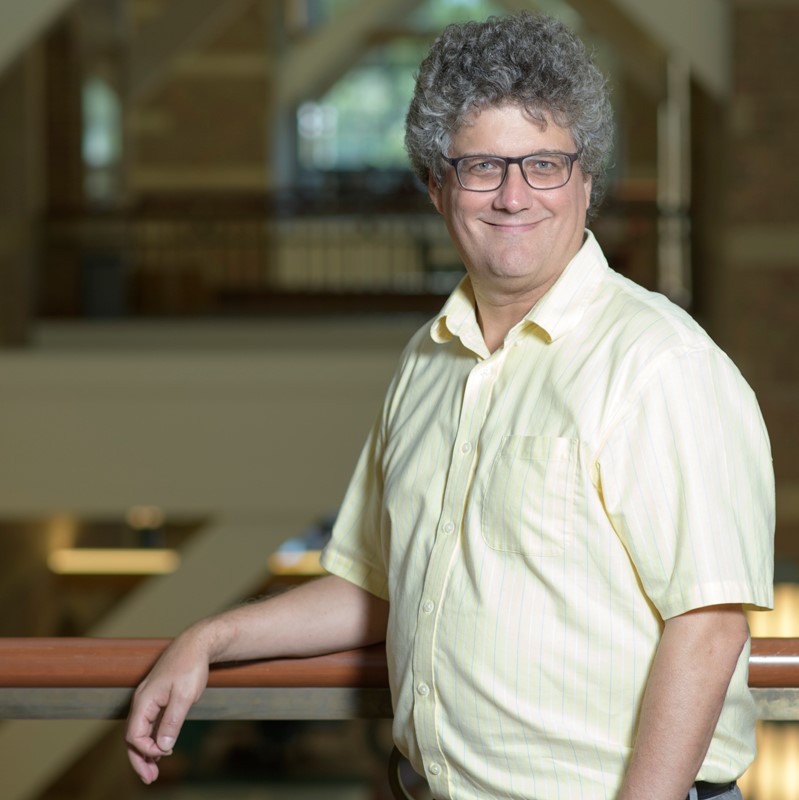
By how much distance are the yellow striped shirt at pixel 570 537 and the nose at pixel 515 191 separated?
111 millimetres

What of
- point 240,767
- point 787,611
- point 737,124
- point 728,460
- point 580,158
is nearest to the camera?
point 728,460

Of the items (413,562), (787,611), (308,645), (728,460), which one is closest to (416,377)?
(413,562)

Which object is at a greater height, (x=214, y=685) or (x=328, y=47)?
(x=328, y=47)

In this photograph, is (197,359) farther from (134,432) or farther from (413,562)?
(413,562)

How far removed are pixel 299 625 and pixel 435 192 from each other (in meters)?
0.63

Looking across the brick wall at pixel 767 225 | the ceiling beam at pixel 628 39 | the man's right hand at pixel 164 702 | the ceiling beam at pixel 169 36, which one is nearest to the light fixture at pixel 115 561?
the ceiling beam at pixel 169 36

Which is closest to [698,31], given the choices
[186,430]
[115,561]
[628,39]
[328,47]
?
[186,430]

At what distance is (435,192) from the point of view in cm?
171

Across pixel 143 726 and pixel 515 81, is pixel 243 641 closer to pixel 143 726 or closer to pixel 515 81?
pixel 143 726

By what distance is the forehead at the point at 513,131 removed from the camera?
156 centimetres

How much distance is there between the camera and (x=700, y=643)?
4.68 feet

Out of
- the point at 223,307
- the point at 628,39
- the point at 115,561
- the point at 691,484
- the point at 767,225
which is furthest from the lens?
the point at 115,561

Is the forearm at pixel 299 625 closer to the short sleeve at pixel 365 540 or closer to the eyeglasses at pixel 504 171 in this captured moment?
the short sleeve at pixel 365 540

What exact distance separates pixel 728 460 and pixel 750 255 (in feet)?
21.5
